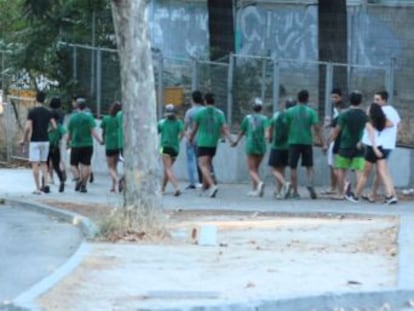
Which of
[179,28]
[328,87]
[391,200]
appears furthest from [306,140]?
[179,28]

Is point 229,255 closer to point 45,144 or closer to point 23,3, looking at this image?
point 45,144

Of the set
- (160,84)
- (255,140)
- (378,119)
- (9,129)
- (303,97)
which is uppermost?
(160,84)

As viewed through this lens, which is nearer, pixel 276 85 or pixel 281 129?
pixel 281 129

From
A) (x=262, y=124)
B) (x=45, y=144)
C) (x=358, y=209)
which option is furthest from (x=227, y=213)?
(x=45, y=144)

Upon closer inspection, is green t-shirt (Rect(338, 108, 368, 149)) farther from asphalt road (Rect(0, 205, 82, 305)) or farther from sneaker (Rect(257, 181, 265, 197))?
asphalt road (Rect(0, 205, 82, 305))

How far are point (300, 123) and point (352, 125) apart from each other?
991 millimetres

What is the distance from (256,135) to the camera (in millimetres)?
21953

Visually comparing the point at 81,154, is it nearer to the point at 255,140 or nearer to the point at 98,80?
the point at 255,140

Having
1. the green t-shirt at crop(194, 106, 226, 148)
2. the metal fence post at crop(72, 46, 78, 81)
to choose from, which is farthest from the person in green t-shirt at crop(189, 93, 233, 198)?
the metal fence post at crop(72, 46, 78, 81)

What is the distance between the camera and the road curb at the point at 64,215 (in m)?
15.8

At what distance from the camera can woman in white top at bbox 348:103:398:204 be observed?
19625 millimetres

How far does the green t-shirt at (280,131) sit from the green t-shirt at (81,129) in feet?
12.1

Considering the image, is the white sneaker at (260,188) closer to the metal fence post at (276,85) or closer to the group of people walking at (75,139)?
the group of people walking at (75,139)

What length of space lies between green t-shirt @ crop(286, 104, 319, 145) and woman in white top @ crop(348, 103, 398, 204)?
1.19 m
